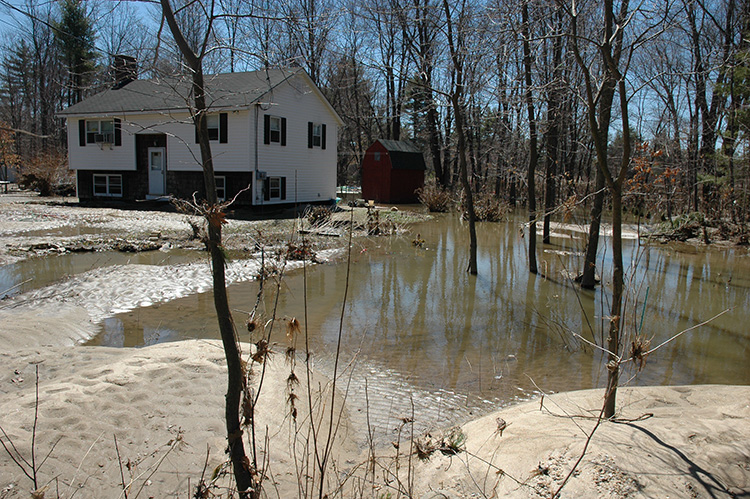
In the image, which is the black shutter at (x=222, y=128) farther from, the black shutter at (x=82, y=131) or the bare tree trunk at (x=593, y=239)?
the bare tree trunk at (x=593, y=239)

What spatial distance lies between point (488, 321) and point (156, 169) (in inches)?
895

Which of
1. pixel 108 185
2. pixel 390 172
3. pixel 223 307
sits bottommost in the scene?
pixel 223 307

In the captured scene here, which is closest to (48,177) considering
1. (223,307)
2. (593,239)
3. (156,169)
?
Result: (156,169)

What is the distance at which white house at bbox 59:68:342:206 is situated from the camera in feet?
78.9

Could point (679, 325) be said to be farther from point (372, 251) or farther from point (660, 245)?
point (660, 245)

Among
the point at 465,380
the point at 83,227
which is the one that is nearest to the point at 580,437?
the point at 465,380

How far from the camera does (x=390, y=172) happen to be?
33031mm

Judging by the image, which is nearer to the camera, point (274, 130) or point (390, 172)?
point (274, 130)

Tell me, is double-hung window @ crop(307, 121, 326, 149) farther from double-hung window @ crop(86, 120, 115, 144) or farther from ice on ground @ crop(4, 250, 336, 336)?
ice on ground @ crop(4, 250, 336, 336)

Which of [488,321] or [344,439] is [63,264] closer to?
[488,321]

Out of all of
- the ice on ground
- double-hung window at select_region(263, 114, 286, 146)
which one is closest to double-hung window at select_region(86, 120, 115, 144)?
double-hung window at select_region(263, 114, 286, 146)

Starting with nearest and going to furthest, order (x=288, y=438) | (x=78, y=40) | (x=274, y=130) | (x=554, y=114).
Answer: (x=78, y=40) < (x=288, y=438) < (x=554, y=114) < (x=274, y=130)

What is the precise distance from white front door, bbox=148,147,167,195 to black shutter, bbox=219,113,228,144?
13.4 ft

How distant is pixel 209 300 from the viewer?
9492 millimetres
